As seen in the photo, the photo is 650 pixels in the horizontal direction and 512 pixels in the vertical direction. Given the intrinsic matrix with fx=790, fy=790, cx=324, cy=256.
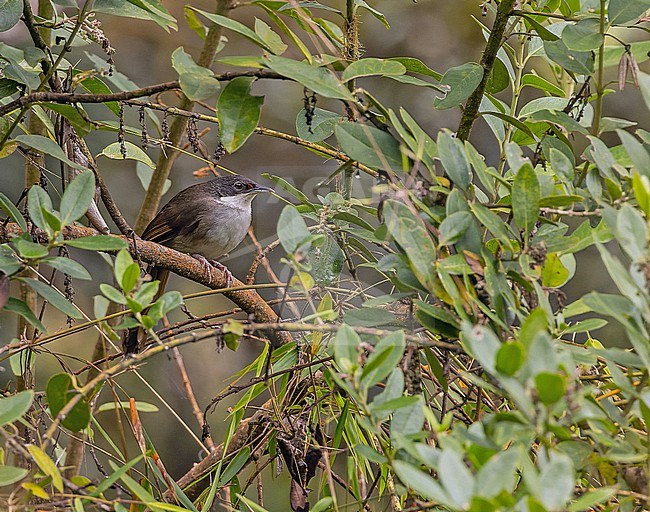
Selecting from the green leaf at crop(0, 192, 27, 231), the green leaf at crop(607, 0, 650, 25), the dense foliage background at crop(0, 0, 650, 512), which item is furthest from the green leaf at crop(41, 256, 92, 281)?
the green leaf at crop(607, 0, 650, 25)

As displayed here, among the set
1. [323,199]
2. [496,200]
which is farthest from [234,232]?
[496,200]

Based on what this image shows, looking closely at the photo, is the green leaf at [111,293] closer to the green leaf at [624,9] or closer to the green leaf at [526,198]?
the green leaf at [526,198]

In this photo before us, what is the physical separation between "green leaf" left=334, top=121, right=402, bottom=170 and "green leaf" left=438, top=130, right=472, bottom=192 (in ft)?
0.34

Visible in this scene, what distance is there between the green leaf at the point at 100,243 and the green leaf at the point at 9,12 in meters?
0.61

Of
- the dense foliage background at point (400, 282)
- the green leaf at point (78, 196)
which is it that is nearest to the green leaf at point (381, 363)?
the dense foliage background at point (400, 282)

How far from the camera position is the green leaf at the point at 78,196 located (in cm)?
129

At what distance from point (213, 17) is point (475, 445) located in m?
0.83

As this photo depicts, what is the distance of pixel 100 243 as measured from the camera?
1289mm

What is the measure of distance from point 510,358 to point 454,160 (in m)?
0.46

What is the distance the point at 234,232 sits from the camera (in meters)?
4.22

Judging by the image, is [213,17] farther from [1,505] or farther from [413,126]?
[1,505]

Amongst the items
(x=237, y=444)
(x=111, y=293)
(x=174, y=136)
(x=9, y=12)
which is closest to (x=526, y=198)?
(x=111, y=293)

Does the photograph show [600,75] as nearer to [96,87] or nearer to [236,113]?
[236,113]

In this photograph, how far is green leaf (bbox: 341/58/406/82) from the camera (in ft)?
4.42
